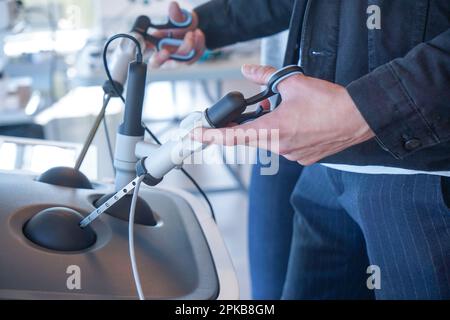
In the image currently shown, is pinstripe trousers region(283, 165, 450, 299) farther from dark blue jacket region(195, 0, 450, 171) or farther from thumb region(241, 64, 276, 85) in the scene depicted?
thumb region(241, 64, 276, 85)

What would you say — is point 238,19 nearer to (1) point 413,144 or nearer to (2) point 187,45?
(2) point 187,45

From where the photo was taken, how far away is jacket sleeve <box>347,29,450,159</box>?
557 millimetres

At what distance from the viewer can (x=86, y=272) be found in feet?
1.82

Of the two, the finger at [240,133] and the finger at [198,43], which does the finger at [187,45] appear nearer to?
the finger at [198,43]

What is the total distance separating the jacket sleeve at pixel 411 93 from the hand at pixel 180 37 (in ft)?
1.33

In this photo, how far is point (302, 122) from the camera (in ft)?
1.80

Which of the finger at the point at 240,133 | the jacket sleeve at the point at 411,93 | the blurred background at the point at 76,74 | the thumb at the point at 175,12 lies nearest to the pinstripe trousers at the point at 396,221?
the jacket sleeve at the point at 411,93

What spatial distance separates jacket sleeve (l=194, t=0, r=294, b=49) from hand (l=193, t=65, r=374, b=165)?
402 millimetres

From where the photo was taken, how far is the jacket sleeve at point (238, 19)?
3.04ft

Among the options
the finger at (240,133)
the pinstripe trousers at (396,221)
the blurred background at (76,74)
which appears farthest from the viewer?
the blurred background at (76,74)

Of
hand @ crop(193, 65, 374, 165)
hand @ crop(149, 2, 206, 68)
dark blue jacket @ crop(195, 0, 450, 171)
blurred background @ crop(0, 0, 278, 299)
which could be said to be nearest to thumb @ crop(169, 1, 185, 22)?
hand @ crop(149, 2, 206, 68)

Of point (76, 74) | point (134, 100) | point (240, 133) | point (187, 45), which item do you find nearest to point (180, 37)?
point (187, 45)

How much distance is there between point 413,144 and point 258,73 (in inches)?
7.4
